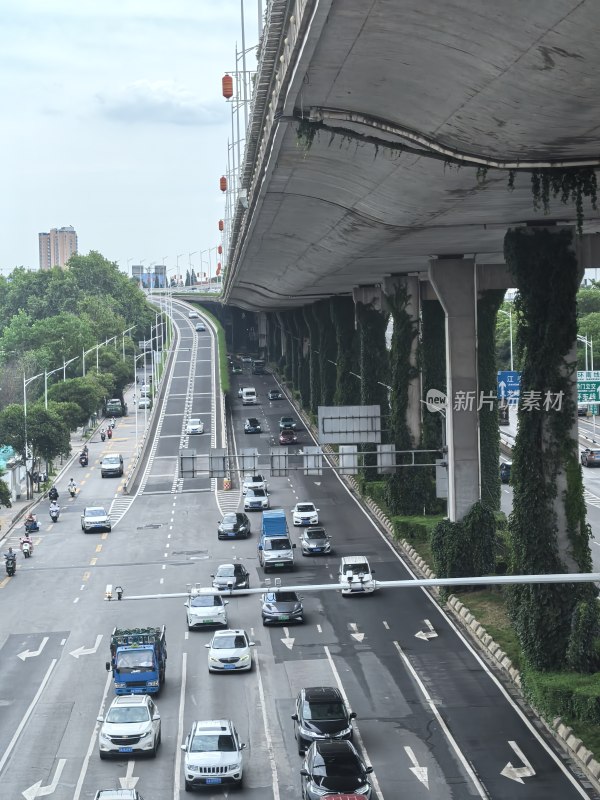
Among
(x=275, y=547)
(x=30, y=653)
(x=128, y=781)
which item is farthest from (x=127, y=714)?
(x=275, y=547)

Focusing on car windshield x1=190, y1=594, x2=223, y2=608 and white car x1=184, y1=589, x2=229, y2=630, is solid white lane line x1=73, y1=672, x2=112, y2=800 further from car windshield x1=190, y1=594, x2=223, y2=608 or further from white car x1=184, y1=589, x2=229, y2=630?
car windshield x1=190, y1=594, x2=223, y2=608

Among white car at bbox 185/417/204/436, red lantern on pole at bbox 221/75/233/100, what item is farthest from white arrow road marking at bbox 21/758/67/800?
white car at bbox 185/417/204/436

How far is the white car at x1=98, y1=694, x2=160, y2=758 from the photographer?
34688mm

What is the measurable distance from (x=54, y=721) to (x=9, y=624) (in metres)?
13.8

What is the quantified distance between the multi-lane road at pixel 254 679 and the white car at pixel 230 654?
1.50ft

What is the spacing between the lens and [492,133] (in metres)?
27.8

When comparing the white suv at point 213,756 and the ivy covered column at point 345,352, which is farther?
the ivy covered column at point 345,352

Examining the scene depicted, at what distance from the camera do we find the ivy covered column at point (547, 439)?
133ft

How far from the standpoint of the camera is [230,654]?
43594mm

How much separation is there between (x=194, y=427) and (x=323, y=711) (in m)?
76.9

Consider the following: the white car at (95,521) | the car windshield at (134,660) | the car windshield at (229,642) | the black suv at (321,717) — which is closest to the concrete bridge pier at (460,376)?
the car windshield at (229,642)

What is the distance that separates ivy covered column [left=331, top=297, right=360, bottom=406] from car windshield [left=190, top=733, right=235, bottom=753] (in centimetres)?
5959

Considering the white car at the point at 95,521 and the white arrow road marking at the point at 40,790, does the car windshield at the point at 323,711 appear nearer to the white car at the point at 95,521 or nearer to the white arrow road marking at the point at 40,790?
the white arrow road marking at the point at 40,790

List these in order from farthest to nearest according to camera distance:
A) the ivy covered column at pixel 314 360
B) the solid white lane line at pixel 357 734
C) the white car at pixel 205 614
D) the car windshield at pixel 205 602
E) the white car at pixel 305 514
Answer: the ivy covered column at pixel 314 360
the white car at pixel 305 514
the car windshield at pixel 205 602
the white car at pixel 205 614
the solid white lane line at pixel 357 734
